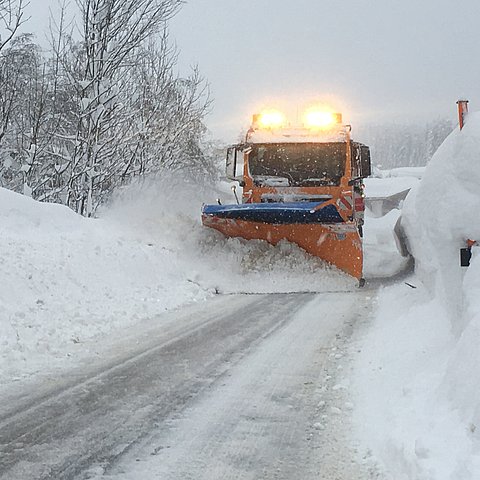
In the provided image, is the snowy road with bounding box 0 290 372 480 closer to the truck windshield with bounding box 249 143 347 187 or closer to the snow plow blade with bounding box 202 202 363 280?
the snow plow blade with bounding box 202 202 363 280

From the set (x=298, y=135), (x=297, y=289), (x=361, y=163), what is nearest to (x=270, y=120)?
(x=298, y=135)

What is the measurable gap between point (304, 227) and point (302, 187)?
960 mm

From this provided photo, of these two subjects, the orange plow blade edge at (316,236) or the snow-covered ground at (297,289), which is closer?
the snow-covered ground at (297,289)

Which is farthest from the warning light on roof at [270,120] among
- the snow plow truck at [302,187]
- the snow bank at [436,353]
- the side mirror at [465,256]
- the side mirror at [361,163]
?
the side mirror at [465,256]

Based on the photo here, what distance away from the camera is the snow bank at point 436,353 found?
9.35ft

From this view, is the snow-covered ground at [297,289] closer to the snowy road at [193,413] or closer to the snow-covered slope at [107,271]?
the snow-covered slope at [107,271]

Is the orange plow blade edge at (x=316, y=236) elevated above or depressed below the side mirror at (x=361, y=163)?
below

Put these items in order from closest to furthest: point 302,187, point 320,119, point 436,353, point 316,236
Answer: point 436,353, point 316,236, point 302,187, point 320,119

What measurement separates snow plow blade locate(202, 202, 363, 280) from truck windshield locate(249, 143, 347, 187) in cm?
102

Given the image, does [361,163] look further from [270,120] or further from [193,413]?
[193,413]

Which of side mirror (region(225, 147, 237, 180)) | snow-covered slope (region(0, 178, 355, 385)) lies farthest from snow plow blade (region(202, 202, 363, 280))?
side mirror (region(225, 147, 237, 180))

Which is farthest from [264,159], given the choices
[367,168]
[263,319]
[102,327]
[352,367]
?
[352,367]

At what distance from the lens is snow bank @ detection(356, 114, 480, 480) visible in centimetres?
285

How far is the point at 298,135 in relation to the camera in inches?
431
